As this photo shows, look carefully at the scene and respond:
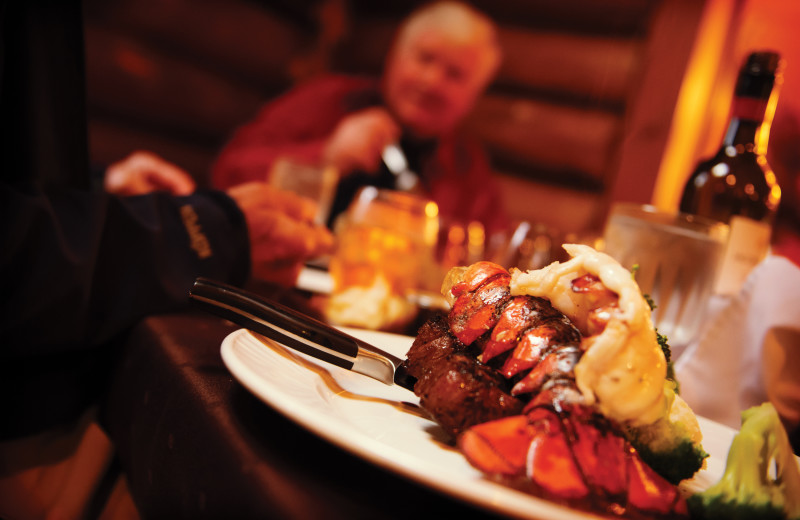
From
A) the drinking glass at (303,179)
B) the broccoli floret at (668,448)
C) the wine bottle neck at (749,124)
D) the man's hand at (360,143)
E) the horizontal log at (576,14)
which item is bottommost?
Result: the broccoli floret at (668,448)

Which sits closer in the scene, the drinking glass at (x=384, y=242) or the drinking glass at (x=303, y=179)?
the drinking glass at (x=384, y=242)

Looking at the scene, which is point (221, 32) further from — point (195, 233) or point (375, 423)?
point (375, 423)

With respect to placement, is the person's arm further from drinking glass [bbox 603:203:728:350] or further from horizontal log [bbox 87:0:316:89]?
drinking glass [bbox 603:203:728:350]

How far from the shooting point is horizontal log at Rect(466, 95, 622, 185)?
130 inches

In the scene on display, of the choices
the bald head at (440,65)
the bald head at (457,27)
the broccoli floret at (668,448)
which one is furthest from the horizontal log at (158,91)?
the broccoli floret at (668,448)

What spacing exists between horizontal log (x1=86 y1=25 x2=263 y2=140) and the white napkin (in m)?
2.83

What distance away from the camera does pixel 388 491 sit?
331 millimetres

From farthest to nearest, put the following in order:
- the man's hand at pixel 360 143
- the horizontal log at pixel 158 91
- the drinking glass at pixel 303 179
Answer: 1. the horizontal log at pixel 158 91
2. the man's hand at pixel 360 143
3. the drinking glass at pixel 303 179

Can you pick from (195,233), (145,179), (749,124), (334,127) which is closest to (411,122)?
(334,127)

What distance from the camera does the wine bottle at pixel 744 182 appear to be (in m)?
0.98

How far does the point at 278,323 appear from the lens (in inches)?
19.4

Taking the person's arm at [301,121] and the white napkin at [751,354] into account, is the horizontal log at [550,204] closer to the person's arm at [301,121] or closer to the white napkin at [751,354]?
the person's arm at [301,121]

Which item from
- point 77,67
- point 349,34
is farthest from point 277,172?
point 349,34

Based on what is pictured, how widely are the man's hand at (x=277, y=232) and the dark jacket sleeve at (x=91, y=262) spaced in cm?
10
